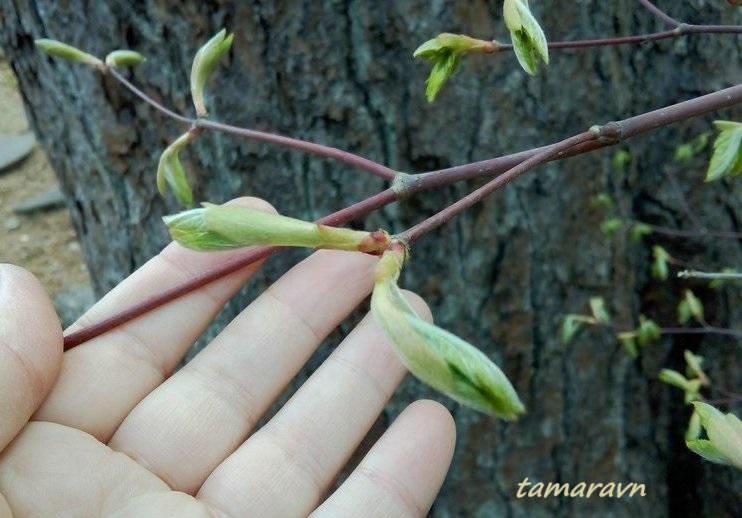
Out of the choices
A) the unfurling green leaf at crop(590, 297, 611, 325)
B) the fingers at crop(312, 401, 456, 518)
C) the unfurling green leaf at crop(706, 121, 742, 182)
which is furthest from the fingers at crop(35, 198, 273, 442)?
the unfurling green leaf at crop(590, 297, 611, 325)

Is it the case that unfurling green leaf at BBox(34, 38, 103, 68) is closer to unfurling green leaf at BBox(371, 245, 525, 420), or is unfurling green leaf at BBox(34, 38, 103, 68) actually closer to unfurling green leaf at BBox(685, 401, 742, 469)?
unfurling green leaf at BBox(371, 245, 525, 420)

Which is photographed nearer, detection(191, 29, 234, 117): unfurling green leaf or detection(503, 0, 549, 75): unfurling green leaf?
detection(503, 0, 549, 75): unfurling green leaf

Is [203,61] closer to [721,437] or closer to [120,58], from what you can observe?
[120,58]

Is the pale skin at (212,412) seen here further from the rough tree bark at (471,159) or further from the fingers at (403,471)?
the rough tree bark at (471,159)

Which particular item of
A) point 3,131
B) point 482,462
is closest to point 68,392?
point 482,462

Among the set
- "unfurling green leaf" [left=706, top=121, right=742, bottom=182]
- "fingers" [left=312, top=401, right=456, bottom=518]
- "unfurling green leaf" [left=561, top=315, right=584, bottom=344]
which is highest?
"unfurling green leaf" [left=706, top=121, right=742, bottom=182]

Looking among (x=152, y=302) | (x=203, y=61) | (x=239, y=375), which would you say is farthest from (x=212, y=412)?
(x=203, y=61)
